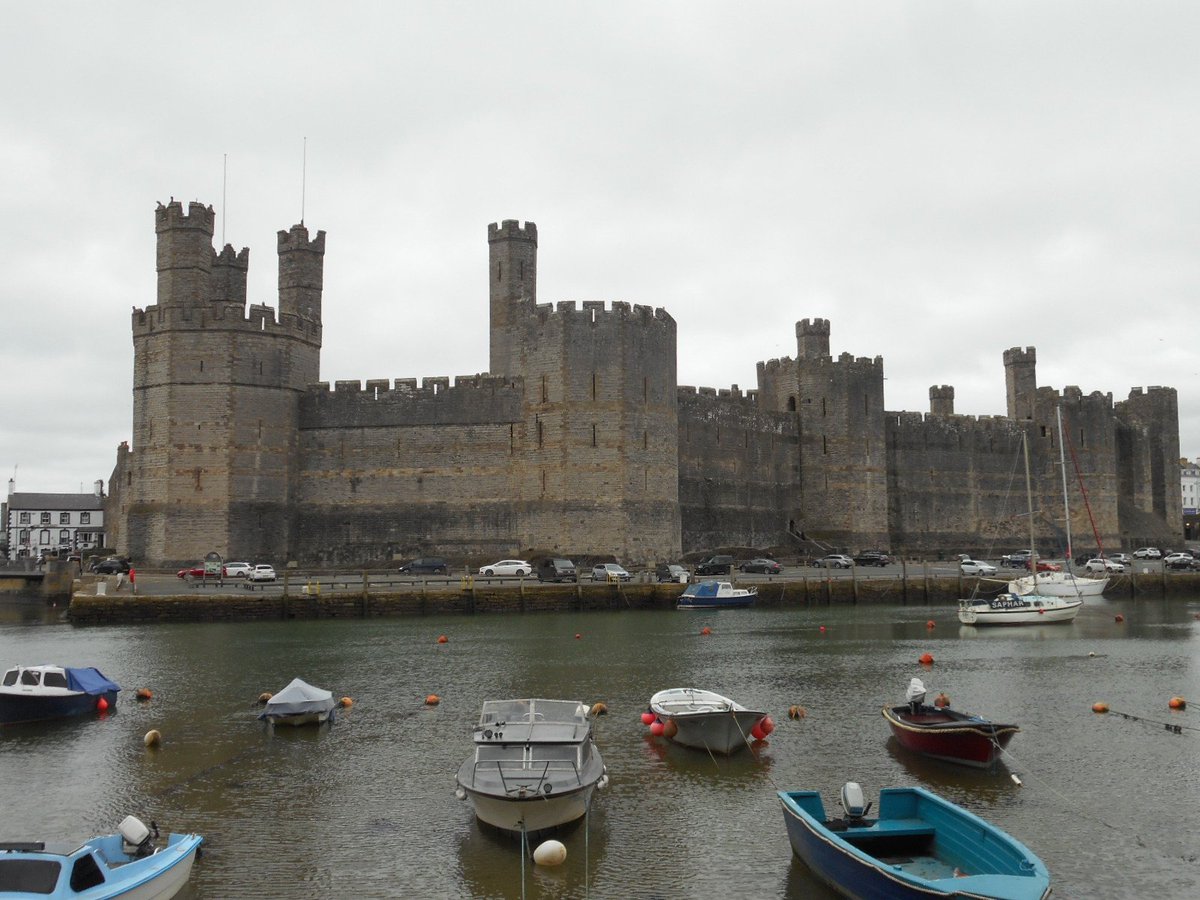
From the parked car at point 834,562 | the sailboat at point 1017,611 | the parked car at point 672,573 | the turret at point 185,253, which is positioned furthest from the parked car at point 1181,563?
the turret at point 185,253

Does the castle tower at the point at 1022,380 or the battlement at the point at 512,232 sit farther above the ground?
the battlement at the point at 512,232

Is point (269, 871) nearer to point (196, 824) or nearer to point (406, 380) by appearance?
point (196, 824)

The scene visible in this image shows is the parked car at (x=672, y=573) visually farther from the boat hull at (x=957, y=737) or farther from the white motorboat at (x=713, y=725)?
the boat hull at (x=957, y=737)

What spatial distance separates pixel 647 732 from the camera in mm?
19516

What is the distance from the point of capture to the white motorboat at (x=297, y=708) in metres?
20.0

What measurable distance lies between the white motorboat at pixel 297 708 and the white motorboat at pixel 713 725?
6252mm

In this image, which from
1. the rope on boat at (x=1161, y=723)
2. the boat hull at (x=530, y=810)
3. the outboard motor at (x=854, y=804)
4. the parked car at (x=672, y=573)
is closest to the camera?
the outboard motor at (x=854, y=804)

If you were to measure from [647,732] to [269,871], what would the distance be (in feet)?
27.4

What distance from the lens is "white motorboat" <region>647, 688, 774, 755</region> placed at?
705 inches

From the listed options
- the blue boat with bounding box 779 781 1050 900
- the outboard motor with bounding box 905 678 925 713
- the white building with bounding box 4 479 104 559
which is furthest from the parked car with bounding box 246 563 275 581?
the white building with bounding box 4 479 104 559

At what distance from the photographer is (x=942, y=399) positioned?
234 feet

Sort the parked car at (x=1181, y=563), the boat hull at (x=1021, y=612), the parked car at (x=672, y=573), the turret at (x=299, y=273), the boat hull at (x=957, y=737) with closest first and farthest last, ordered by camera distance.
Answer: the boat hull at (x=957, y=737), the boat hull at (x=1021, y=612), the parked car at (x=672, y=573), the turret at (x=299, y=273), the parked car at (x=1181, y=563)

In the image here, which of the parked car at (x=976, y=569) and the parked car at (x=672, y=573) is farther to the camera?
the parked car at (x=976, y=569)

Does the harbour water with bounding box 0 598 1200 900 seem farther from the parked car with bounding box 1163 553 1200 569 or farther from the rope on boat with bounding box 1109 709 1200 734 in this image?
the parked car with bounding box 1163 553 1200 569
